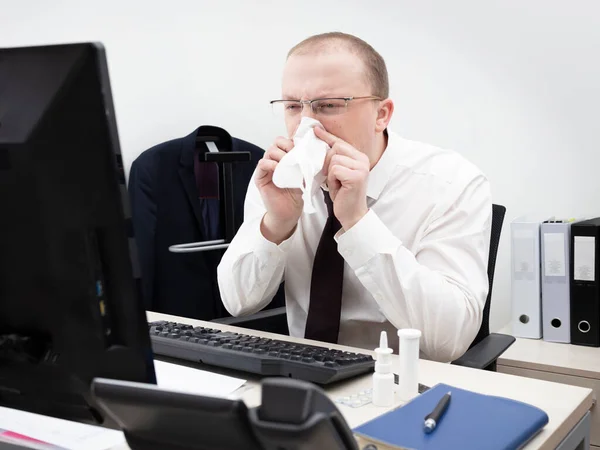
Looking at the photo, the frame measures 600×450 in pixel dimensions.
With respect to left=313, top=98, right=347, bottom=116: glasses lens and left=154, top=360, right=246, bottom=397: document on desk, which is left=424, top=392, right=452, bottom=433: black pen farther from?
left=313, top=98, right=347, bottom=116: glasses lens

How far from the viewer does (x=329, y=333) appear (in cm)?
153

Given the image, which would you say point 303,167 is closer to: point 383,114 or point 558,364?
point 383,114

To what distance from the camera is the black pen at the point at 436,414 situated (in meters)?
0.87

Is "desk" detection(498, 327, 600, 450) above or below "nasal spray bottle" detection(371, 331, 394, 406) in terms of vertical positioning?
below

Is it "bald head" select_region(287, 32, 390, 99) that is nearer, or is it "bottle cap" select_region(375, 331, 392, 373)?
"bottle cap" select_region(375, 331, 392, 373)

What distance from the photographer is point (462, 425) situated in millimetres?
880

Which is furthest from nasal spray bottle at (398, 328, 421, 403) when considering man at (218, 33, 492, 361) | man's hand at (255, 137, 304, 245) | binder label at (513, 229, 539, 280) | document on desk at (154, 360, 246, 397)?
binder label at (513, 229, 539, 280)

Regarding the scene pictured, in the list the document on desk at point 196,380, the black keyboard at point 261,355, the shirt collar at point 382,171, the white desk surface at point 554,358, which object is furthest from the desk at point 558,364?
the document on desk at point 196,380

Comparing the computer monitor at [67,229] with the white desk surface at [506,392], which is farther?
the white desk surface at [506,392]

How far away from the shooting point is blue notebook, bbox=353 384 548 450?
2.73 ft

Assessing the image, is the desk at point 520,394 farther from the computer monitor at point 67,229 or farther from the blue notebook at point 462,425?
the computer monitor at point 67,229

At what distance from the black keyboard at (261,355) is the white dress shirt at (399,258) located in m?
0.30

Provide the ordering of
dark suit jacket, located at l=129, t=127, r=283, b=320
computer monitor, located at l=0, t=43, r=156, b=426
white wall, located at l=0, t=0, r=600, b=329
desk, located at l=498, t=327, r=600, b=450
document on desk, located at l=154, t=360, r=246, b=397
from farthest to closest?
dark suit jacket, located at l=129, t=127, r=283, b=320
white wall, located at l=0, t=0, r=600, b=329
desk, located at l=498, t=327, r=600, b=450
document on desk, located at l=154, t=360, r=246, b=397
computer monitor, located at l=0, t=43, r=156, b=426

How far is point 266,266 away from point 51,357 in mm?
935
